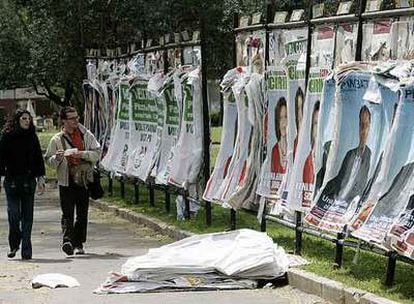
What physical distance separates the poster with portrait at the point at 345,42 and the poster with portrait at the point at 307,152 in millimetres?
A: 263

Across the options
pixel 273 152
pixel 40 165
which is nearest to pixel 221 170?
pixel 273 152

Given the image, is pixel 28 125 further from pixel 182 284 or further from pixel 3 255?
pixel 182 284

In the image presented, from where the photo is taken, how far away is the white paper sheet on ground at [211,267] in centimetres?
984

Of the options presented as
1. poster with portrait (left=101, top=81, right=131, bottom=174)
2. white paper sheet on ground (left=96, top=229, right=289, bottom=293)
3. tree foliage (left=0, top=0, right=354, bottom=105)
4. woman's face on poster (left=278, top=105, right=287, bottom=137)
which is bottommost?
white paper sheet on ground (left=96, top=229, right=289, bottom=293)

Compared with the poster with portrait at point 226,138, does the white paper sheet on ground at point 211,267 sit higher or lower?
lower

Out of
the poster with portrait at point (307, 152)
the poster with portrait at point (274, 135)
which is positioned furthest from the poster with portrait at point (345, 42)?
the poster with portrait at point (274, 135)

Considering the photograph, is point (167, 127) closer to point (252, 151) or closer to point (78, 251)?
point (78, 251)

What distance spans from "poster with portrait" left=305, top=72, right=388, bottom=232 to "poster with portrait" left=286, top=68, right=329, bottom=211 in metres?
0.64

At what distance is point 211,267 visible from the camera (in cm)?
995

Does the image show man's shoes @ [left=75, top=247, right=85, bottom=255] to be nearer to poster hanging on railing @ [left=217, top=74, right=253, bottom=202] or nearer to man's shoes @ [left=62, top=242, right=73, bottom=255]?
man's shoes @ [left=62, top=242, right=73, bottom=255]

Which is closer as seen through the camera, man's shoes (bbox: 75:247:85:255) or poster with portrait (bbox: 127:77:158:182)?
man's shoes (bbox: 75:247:85:255)

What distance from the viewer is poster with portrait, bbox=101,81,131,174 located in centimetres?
1839

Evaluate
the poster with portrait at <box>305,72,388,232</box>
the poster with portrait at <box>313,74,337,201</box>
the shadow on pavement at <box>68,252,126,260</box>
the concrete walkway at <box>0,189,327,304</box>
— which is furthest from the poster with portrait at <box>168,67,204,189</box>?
the poster with portrait at <box>305,72,388,232</box>

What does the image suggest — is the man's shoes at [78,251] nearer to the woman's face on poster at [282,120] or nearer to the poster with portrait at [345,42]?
the woman's face on poster at [282,120]
